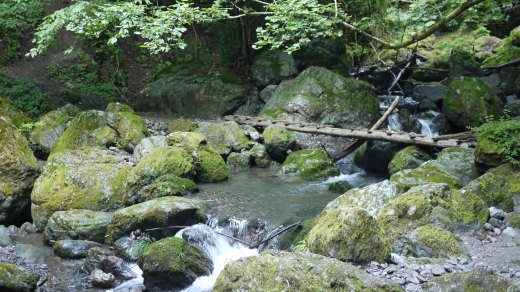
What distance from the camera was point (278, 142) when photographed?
1228 centimetres

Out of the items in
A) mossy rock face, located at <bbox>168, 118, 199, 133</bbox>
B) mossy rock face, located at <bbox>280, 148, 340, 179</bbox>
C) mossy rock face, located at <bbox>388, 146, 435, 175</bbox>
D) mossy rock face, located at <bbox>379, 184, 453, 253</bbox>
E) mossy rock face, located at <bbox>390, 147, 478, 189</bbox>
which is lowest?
mossy rock face, located at <bbox>280, 148, 340, 179</bbox>

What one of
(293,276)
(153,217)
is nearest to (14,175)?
(153,217)

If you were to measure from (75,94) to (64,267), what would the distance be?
9.83 metres

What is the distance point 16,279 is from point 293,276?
4334mm

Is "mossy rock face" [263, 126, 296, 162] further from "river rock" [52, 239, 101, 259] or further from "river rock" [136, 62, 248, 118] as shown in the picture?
"river rock" [52, 239, 101, 259]

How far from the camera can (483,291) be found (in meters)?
4.09

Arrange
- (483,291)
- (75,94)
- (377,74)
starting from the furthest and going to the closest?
(377,74), (75,94), (483,291)

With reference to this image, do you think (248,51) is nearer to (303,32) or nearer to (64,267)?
(303,32)

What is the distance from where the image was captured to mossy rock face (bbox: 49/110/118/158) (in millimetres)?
11617

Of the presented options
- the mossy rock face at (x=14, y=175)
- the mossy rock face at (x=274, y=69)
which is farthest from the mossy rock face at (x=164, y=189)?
the mossy rock face at (x=274, y=69)

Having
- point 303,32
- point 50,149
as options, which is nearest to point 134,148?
point 50,149

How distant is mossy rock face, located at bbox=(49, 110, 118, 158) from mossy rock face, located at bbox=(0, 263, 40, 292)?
17.2 feet

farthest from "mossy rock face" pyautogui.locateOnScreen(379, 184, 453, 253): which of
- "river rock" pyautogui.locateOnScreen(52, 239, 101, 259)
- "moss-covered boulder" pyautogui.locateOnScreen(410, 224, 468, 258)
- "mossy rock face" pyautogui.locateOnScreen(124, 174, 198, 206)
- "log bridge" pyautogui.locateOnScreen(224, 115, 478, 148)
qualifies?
"river rock" pyautogui.locateOnScreen(52, 239, 101, 259)

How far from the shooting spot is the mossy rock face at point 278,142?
12.3m
